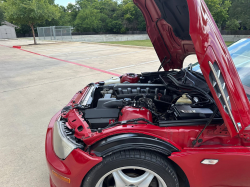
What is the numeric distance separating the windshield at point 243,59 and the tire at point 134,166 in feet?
3.70

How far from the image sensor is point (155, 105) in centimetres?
228

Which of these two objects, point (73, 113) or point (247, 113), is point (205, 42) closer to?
point (247, 113)

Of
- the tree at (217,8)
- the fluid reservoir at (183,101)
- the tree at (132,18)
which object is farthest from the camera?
the tree at (132,18)

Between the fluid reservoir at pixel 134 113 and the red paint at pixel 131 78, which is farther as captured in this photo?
the red paint at pixel 131 78

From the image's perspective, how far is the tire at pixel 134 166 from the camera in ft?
4.89

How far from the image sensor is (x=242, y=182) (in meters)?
1.56

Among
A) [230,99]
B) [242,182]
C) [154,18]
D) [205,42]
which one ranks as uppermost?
[154,18]

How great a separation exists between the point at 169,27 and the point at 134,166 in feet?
5.99

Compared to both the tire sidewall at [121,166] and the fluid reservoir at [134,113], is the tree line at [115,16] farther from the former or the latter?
the tire sidewall at [121,166]

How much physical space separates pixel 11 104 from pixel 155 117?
3823mm

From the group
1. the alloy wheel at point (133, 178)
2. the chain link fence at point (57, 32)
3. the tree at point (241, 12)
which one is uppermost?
the tree at point (241, 12)

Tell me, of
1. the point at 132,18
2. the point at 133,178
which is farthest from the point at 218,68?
the point at 132,18

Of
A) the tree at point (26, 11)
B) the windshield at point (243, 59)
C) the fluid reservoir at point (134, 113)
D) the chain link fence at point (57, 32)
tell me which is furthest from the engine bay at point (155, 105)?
the chain link fence at point (57, 32)

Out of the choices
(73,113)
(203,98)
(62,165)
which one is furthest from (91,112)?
(203,98)
